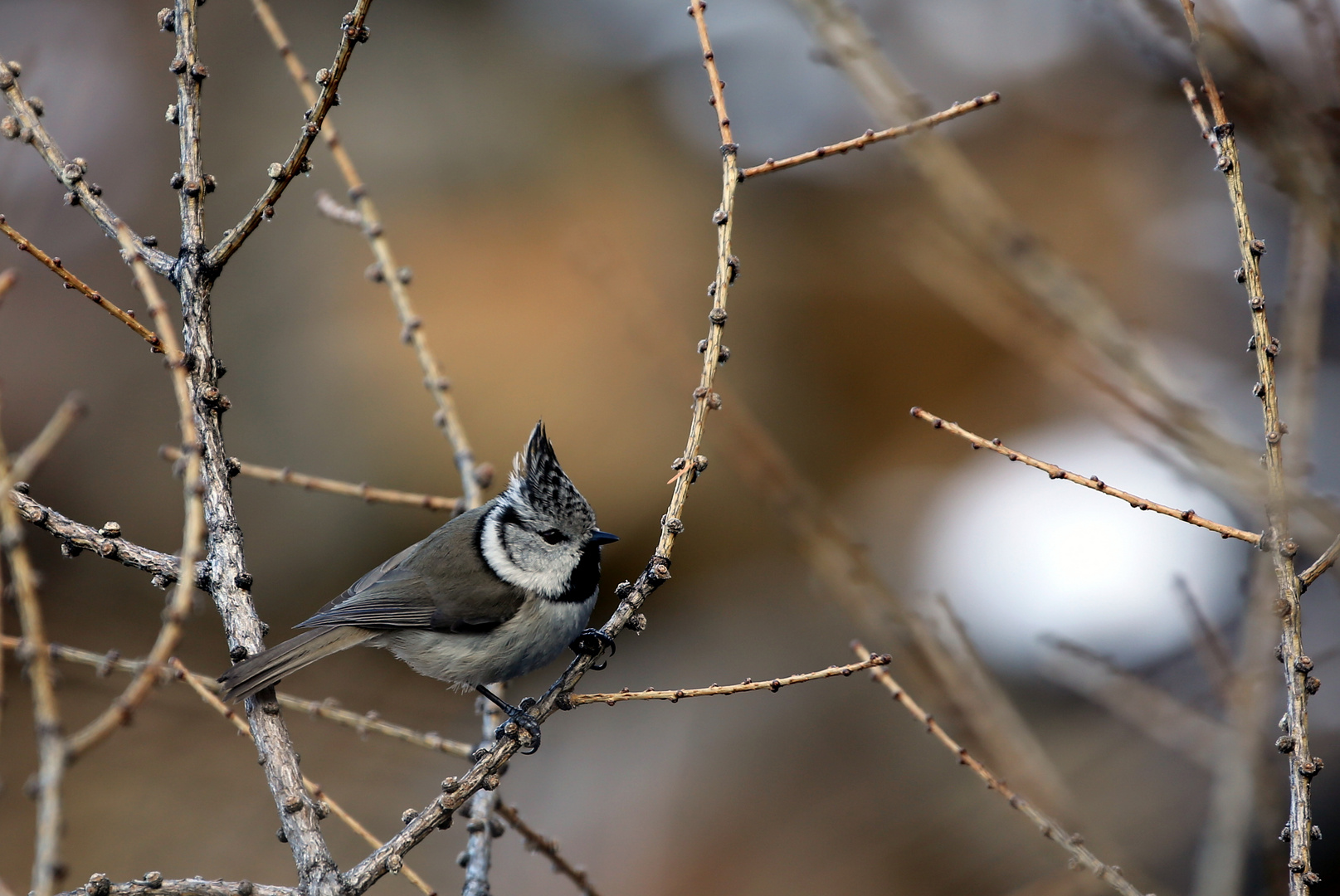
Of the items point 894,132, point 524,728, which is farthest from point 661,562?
point 894,132

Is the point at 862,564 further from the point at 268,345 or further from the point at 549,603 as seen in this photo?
the point at 268,345

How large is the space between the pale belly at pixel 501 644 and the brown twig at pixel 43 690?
202 cm

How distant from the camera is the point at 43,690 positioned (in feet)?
3.61

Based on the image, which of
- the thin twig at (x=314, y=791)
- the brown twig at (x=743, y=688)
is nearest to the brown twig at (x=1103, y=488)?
the brown twig at (x=743, y=688)

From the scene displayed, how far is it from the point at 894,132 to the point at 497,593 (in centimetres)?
199

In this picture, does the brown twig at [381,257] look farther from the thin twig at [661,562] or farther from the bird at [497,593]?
the thin twig at [661,562]

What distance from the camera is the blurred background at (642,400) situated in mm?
5500

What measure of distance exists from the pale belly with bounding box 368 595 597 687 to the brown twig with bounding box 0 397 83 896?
2020mm

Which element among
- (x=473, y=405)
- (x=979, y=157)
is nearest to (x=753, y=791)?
(x=473, y=405)

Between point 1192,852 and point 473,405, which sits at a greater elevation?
point 473,405

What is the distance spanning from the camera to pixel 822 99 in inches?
322

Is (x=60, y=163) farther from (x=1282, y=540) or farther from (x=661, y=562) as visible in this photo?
(x=1282, y=540)

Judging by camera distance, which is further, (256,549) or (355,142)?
(355,142)

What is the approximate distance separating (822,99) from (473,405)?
370 cm
